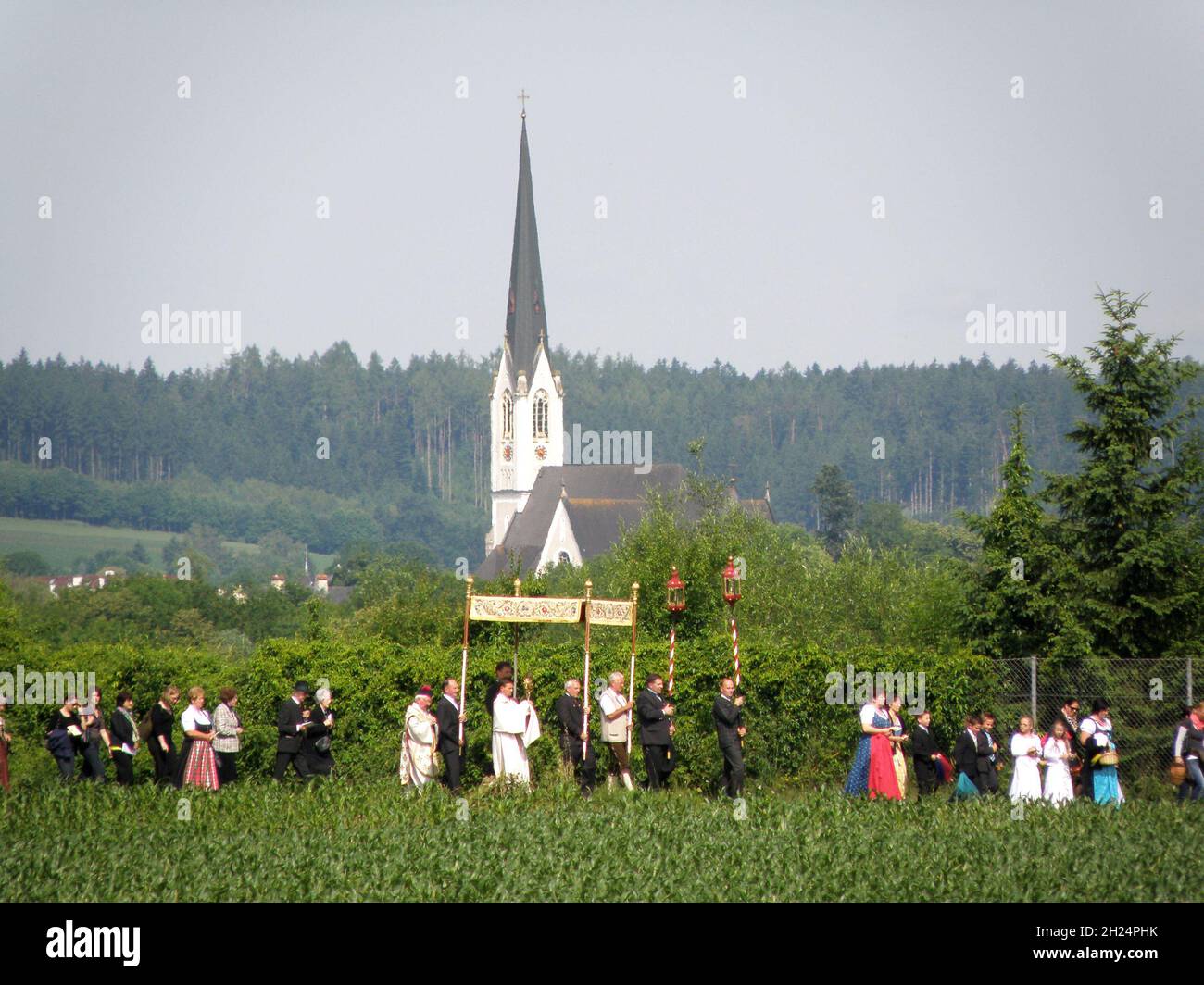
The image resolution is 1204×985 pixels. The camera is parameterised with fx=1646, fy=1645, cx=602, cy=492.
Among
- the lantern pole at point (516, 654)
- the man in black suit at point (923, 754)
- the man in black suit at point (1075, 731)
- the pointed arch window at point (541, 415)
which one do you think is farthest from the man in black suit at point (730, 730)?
the pointed arch window at point (541, 415)

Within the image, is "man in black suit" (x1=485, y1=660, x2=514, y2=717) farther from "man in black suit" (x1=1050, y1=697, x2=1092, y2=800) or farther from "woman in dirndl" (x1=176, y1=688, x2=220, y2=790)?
"man in black suit" (x1=1050, y1=697, x2=1092, y2=800)

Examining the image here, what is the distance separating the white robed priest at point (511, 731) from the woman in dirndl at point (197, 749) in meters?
3.57

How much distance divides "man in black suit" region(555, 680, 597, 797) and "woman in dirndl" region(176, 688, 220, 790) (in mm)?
4419

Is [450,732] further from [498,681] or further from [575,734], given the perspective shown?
[575,734]

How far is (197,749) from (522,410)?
110 m

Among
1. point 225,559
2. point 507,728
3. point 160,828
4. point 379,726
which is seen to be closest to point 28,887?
point 160,828

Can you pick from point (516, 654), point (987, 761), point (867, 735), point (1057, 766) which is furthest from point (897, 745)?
point (516, 654)

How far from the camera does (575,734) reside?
21.2 meters

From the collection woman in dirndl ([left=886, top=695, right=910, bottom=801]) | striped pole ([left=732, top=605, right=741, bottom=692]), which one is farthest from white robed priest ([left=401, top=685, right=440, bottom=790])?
woman in dirndl ([left=886, top=695, right=910, bottom=801])

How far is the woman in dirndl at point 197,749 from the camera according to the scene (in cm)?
2045
